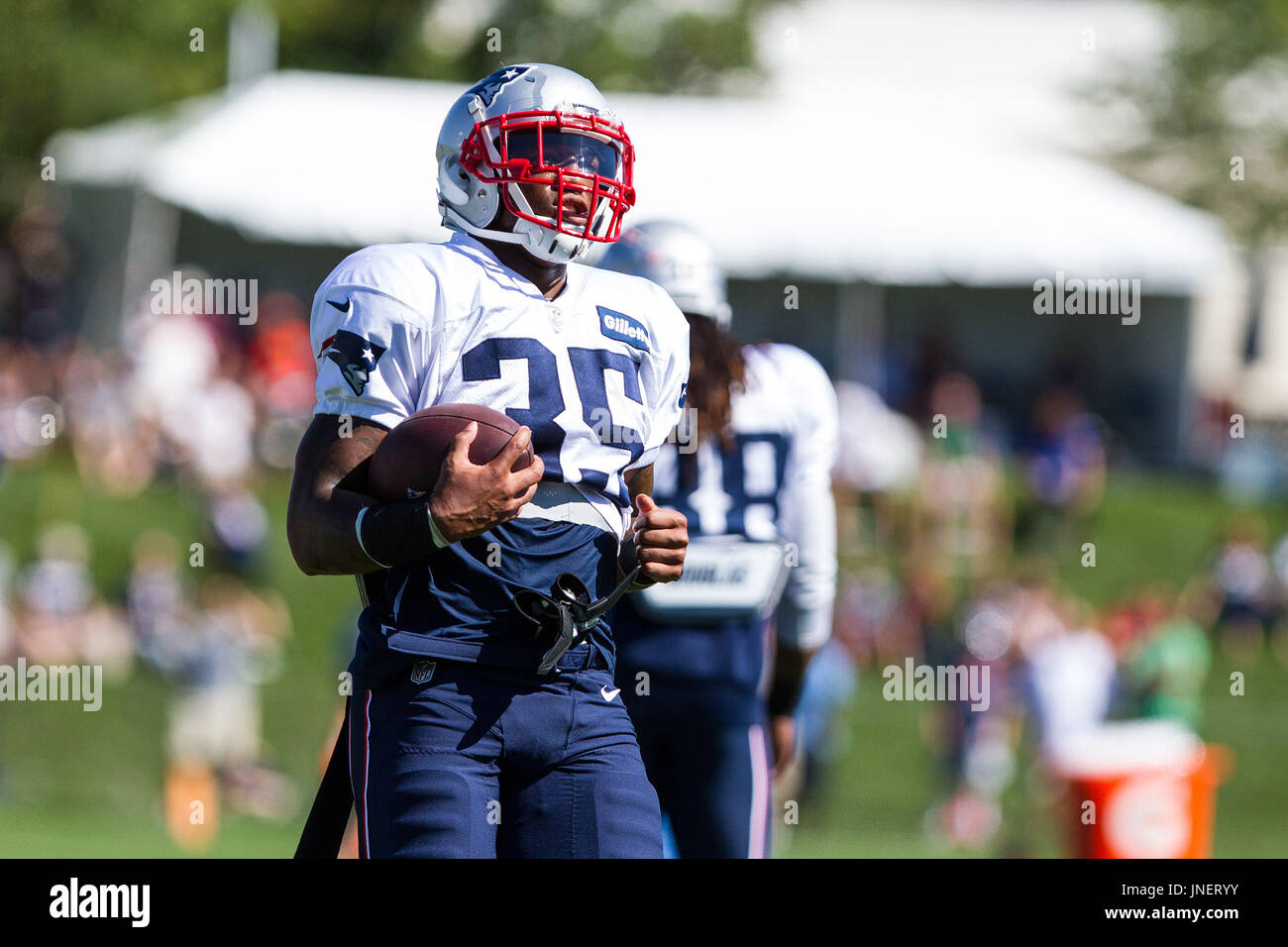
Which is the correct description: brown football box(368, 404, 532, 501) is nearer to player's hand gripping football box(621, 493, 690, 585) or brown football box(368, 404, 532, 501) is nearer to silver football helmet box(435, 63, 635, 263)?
player's hand gripping football box(621, 493, 690, 585)

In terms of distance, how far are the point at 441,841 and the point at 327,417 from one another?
78 centimetres

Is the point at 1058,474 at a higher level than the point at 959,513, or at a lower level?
higher

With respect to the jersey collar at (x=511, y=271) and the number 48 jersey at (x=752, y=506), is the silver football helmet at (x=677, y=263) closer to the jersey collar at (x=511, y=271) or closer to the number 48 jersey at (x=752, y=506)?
the number 48 jersey at (x=752, y=506)

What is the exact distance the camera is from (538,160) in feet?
11.3

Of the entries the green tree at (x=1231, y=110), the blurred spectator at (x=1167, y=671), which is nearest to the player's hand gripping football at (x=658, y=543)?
the blurred spectator at (x=1167, y=671)

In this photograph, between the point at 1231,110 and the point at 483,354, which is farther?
the point at 1231,110

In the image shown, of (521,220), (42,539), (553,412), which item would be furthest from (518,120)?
(42,539)

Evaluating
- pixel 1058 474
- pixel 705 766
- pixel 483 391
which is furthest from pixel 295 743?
pixel 483 391

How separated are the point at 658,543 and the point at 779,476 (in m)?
1.68

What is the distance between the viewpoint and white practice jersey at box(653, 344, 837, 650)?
4.91m

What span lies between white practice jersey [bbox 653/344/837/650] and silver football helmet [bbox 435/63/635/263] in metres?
1.38

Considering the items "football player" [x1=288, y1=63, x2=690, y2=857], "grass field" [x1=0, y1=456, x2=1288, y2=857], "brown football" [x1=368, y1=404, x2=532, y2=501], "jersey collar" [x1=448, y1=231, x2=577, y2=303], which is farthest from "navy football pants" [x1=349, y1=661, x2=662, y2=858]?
"grass field" [x1=0, y1=456, x2=1288, y2=857]

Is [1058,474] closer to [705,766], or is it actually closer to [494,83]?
[705,766]
